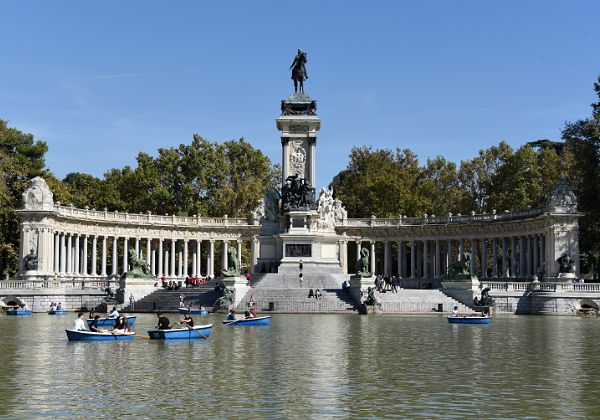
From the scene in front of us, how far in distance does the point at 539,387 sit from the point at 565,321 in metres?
33.4

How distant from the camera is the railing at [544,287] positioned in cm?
6631

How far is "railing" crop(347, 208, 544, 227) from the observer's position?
87.1 meters

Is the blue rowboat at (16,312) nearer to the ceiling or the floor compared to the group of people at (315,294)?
nearer to the floor

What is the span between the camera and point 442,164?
121 meters

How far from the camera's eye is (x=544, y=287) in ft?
223

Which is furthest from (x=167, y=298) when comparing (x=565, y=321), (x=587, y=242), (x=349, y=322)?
(x=587, y=242)

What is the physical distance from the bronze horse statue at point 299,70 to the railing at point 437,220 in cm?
2289

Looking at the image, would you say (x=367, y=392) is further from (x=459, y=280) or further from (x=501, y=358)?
(x=459, y=280)

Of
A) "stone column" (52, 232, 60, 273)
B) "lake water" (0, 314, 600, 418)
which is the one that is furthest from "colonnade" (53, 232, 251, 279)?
"lake water" (0, 314, 600, 418)

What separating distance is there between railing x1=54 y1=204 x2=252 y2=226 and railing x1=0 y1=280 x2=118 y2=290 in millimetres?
11496

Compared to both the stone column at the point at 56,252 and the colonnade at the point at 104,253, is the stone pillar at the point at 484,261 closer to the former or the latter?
the colonnade at the point at 104,253

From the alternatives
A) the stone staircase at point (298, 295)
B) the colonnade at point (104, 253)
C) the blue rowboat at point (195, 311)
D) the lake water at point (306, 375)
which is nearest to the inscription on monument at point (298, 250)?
the stone staircase at point (298, 295)

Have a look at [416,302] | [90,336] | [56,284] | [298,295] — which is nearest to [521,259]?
[416,302]

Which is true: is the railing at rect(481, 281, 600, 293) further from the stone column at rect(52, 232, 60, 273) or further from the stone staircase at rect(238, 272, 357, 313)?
the stone column at rect(52, 232, 60, 273)
